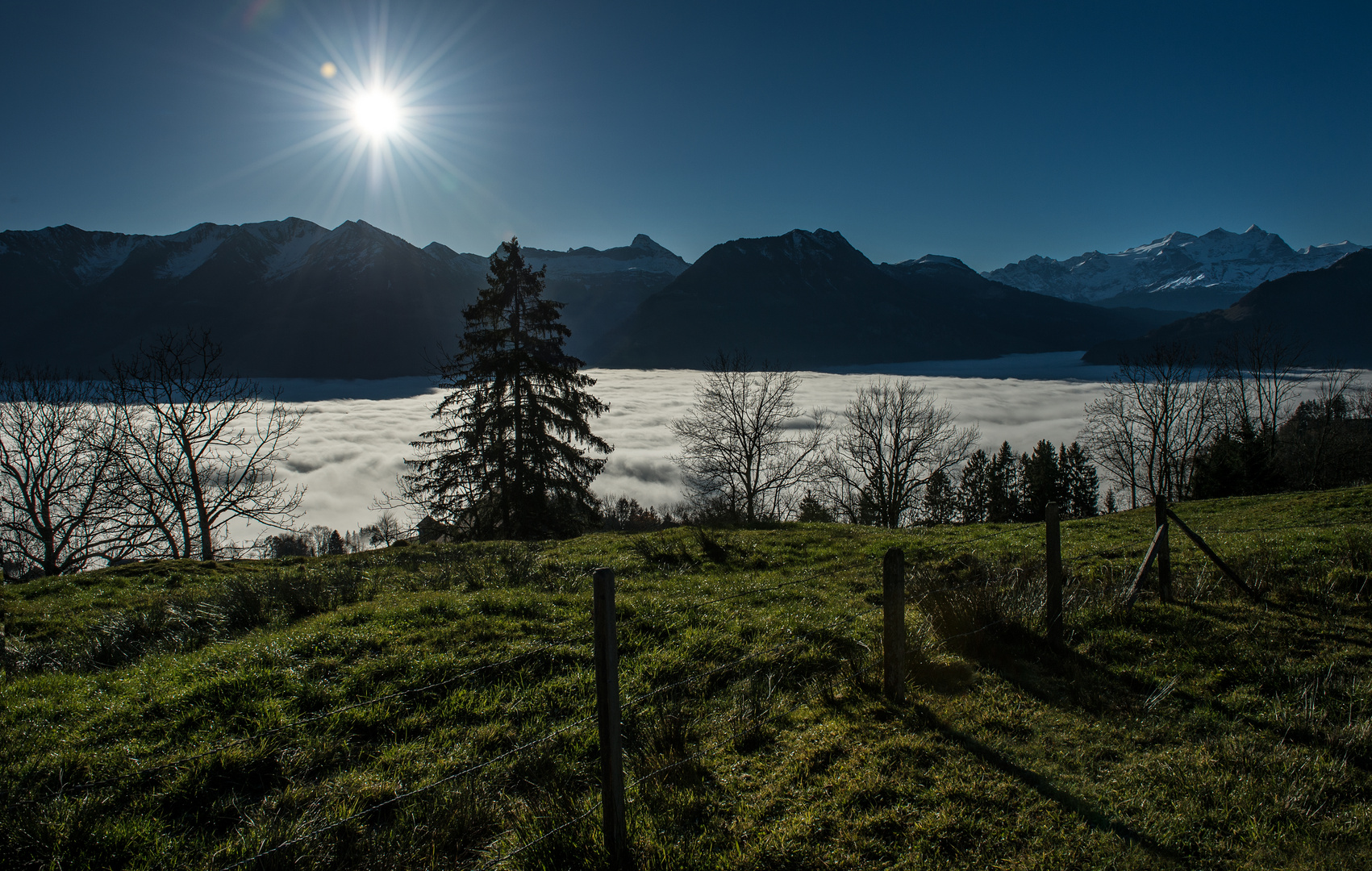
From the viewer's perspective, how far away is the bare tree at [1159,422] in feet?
160

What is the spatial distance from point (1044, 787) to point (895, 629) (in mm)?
1700

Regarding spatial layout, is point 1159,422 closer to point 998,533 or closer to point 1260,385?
point 1260,385

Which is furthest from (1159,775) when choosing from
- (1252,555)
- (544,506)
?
(544,506)

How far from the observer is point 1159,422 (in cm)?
4847

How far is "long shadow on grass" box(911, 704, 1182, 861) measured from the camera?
364cm

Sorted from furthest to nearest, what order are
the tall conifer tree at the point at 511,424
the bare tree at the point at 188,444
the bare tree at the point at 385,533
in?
the bare tree at the point at 385,533 → the bare tree at the point at 188,444 → the tall conifer tree at the point at 511,424

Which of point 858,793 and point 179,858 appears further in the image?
point 858,793

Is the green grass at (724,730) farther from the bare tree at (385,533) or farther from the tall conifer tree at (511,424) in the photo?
the bare tree at (385,533)

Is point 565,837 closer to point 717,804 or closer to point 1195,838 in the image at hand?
point 717,804

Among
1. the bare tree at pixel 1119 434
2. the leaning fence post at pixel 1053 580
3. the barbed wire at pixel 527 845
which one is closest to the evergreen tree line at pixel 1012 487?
the bare tree at pixel 1119 434

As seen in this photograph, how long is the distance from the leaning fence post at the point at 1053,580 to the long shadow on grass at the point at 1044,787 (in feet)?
8.43

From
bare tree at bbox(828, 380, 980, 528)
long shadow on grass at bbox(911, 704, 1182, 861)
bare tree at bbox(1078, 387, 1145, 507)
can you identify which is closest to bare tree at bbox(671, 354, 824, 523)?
bare tree at bbox(828, 380, 980, 528)

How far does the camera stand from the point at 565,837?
3.66m

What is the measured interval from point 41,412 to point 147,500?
1045 cm
